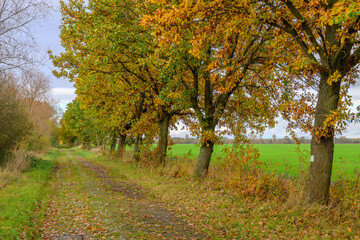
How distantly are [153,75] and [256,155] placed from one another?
9.71m

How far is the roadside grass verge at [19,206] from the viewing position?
7102 mm

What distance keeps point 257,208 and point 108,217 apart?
4922 millimetres

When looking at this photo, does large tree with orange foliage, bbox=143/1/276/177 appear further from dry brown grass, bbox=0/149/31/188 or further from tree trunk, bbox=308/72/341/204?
dry brown grass, bbox=0/149/31/188

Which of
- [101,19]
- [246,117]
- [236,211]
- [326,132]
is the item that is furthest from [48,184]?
[326,132]

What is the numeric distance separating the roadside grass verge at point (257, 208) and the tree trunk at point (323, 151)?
45 centimetres

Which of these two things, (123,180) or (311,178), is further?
(123,180)

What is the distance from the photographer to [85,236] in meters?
7.17

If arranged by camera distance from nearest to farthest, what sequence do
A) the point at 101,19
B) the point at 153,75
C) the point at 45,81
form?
the point at 101,19 → the point at 153,75 → the point at 45,81

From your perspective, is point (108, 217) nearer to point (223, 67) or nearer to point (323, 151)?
point (323, 151)

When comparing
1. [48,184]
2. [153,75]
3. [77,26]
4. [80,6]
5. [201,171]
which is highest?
[80,6]

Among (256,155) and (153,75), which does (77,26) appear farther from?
(256,155)

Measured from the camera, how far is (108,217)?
884 cm

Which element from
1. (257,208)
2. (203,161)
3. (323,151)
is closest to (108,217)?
(257,208)

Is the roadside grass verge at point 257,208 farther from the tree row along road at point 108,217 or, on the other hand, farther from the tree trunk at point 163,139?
the tree trunk at point 163,139
